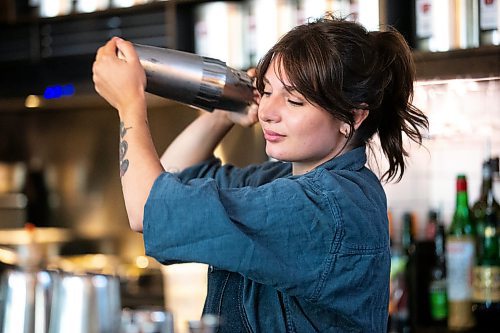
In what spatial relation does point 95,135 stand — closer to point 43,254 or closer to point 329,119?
point 43,254

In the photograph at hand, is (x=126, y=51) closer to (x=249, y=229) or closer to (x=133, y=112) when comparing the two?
(x=133, y=112)

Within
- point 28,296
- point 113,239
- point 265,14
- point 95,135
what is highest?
point 265,14

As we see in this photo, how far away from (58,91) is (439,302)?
171 cm

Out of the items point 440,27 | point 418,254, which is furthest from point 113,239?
point 440,27

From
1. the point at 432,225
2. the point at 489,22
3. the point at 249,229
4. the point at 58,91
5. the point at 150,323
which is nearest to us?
the point at 150,323

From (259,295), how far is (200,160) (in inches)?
18.1

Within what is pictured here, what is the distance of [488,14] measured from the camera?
99.0 inches

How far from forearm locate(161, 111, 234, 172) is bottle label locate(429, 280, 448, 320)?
110 centimetres

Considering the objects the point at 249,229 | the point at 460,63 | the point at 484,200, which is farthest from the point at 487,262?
the point at 249,229

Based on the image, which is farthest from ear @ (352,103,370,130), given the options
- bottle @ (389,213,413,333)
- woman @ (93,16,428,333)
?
bottle @ (389,213,413,333)

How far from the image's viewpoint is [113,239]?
3.63 m

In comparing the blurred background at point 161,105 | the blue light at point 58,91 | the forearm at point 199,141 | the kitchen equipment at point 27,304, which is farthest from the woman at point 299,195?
the blue light at point 58,91

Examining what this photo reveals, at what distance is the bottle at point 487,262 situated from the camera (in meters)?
2.53

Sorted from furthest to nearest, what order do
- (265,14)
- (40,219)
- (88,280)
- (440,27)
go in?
(40,219)
(265,14)
(440,27)
(88,280)
